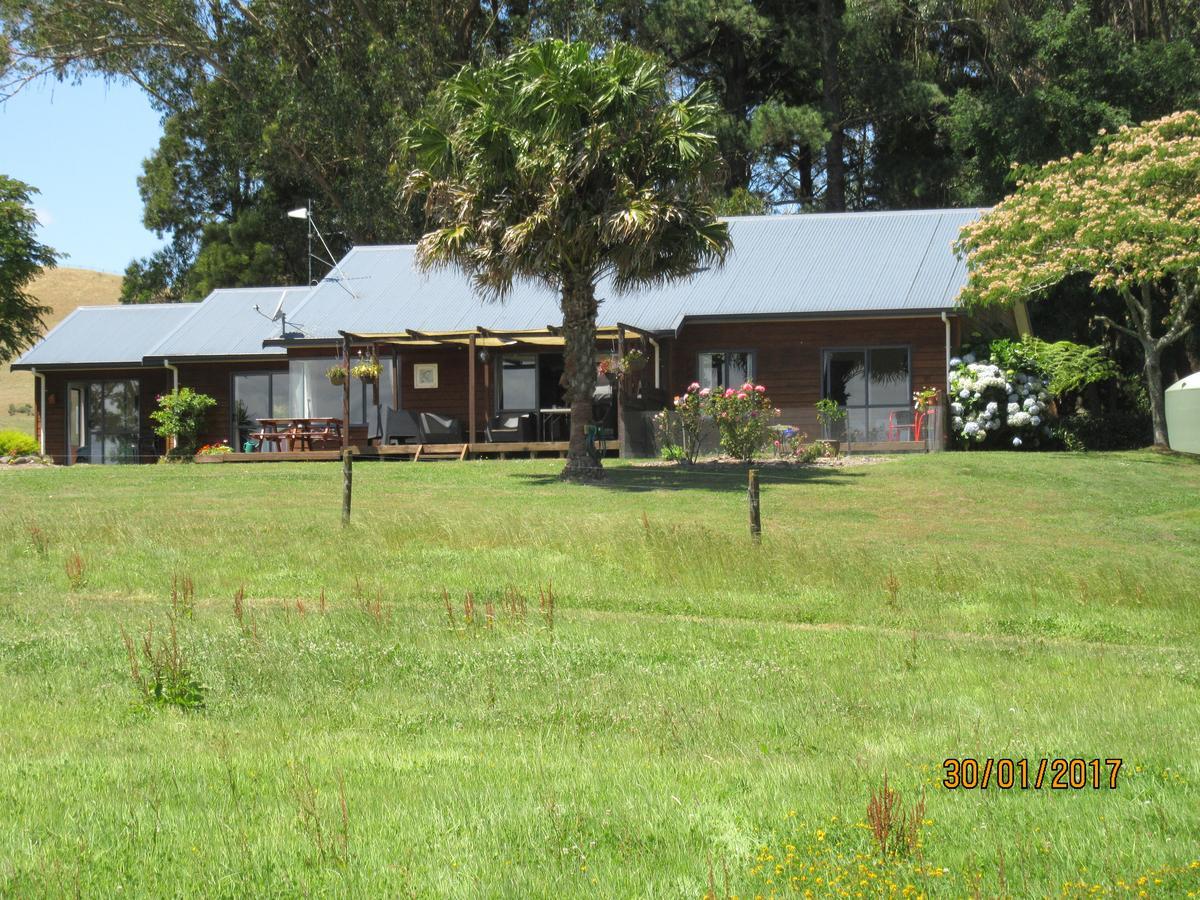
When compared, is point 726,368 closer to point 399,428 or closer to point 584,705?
point 399,428

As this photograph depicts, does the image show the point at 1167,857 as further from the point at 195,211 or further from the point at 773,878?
the point at 195,211

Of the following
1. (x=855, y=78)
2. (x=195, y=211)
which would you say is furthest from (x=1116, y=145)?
(x=195, y=211)

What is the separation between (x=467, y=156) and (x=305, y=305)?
40.1ft

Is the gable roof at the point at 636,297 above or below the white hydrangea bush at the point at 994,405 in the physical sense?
above

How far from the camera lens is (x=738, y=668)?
9.29m

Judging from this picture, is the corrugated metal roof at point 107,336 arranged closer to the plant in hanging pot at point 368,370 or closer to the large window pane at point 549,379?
the plant in hanging pot at point 368,370

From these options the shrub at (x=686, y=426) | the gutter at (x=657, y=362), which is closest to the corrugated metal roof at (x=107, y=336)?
the gutter at (x=657, y=362)

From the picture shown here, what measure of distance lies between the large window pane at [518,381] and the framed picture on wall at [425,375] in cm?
158

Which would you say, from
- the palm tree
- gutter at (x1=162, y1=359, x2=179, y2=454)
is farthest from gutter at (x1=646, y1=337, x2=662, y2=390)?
gutter at (x1=162, y1=359, x2=179, y2=454)

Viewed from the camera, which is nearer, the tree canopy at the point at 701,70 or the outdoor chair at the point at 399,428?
the outdoor chair at the point at 399,428

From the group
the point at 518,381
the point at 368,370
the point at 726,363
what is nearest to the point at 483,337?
the point at 518,381

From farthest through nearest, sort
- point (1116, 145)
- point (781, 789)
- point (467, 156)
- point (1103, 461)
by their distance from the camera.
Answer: point (1116, 145) < point (1103, 461) < point (467, 156) < point (781, 789)

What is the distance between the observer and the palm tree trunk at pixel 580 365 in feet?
76.0

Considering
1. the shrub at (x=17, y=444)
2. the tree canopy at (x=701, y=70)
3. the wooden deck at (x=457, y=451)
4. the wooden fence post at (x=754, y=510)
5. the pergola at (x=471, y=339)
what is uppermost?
the tree canopy at (x=701, y=70)
